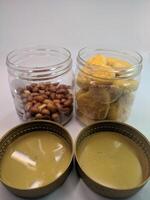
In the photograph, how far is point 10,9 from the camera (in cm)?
78

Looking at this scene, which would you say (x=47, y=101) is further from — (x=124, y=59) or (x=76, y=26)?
(x=76, y=26)

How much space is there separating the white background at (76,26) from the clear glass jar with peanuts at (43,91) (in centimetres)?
9

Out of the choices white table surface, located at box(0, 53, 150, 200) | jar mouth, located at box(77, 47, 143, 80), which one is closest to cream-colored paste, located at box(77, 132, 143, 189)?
white table surface, located at box(0, 53, 150, 200)

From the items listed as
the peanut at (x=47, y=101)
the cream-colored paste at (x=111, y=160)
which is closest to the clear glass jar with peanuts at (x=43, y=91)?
the peanut at (x=47, y=101)

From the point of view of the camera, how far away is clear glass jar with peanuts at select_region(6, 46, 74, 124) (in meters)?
0.56

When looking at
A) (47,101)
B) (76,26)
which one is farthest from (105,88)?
(76,26)

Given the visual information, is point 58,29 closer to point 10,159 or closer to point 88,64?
point 88,64

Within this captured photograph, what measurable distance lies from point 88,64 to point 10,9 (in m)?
0.39

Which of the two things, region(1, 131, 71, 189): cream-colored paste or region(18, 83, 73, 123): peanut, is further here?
region(18, 83, 73, 123): peanut

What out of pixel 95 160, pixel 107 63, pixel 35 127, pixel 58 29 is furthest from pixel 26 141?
pixel 58 29

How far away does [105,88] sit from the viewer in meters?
0.53

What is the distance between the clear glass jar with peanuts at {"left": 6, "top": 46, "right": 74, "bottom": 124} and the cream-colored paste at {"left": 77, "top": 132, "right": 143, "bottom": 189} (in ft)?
0.34

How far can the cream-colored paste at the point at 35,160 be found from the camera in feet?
1.44

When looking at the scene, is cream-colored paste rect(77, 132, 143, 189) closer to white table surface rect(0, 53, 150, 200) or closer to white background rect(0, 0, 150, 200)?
white table surface rect(0, 53, 150, 200)
